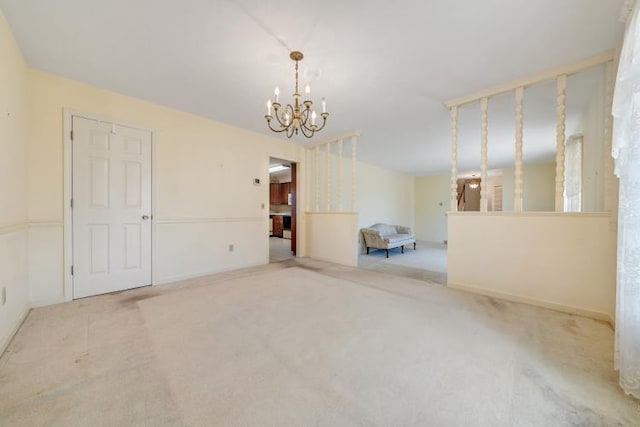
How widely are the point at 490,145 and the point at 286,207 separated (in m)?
6.96

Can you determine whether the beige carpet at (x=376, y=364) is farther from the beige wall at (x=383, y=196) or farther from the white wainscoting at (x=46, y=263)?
the beige wall at (x=383, y=196)

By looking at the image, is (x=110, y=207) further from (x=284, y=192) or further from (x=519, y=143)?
(x=284, y=192)

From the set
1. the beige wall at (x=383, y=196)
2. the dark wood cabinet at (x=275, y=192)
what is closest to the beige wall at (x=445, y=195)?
the beige wall at (x=383, y=196)

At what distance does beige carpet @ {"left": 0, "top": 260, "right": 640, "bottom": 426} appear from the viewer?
47.8 inches

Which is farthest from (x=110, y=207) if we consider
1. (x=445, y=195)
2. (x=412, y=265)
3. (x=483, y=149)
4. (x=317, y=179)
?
(x=445, y=195)

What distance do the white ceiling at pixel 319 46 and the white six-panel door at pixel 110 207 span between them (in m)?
0.63

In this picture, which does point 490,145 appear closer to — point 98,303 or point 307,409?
point 307,409

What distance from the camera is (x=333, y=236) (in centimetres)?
491

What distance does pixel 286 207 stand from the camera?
32.7ft

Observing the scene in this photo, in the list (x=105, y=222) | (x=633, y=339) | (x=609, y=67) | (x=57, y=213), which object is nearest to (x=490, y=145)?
(x=609, y=67)

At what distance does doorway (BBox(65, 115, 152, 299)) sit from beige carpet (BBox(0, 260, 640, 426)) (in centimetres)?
45

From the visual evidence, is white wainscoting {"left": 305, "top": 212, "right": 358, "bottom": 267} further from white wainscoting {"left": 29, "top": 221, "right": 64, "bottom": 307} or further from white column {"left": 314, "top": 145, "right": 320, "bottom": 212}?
white wainscoting {"left": 29, "top": 221, "right": 64, "bottom": 307}

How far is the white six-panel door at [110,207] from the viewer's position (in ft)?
9.30

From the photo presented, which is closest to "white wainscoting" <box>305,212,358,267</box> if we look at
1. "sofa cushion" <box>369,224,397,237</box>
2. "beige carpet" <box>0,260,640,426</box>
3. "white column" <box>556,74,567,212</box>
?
"sofa cushion" <box>369,224,397,237</box>
